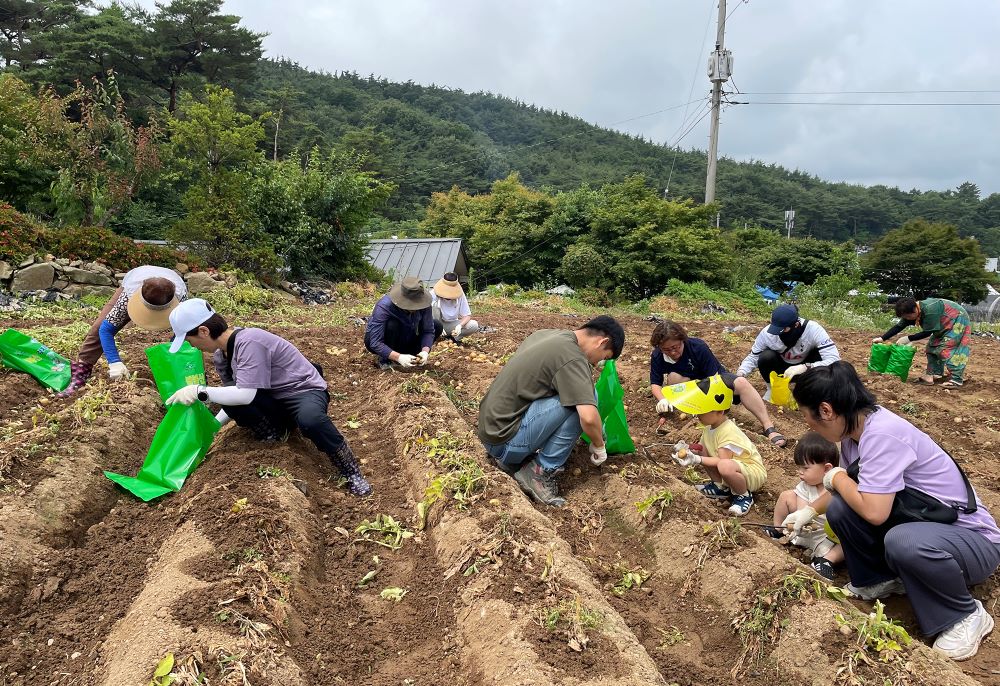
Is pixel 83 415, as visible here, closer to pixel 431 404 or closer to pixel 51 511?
pixel 51 511

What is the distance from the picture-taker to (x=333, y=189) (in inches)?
586

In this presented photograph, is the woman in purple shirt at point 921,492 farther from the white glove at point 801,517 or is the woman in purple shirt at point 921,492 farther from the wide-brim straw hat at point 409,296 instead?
the wide-brim straw hat at point 409,296

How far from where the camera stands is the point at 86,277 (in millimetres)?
10305

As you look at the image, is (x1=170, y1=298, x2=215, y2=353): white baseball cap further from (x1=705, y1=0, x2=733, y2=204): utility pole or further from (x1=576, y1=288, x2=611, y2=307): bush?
(x1=705, y1=0, x2=733, y2=204): utility pole

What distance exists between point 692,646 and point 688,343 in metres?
2.57

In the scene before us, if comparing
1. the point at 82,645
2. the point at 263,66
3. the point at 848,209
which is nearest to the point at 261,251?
the point at 82,645

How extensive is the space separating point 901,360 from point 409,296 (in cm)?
572

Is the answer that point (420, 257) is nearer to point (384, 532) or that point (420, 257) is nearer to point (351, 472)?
point (351, 472)

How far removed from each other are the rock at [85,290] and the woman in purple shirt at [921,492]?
35.5 ft

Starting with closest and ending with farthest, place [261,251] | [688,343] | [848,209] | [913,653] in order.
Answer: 1. [913,653]
2. [688,343]
3. [261,251]
4. [848,209]

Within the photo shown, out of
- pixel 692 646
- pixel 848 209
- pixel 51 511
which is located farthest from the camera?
pixel 848 209

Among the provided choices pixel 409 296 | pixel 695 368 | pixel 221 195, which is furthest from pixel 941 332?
pixel 221 195

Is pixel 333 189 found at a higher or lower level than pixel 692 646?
higher

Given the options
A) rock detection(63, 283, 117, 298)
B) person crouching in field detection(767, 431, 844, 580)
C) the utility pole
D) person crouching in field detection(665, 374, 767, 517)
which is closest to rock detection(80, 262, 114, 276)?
rock detection(63, 283, 117, 298)
